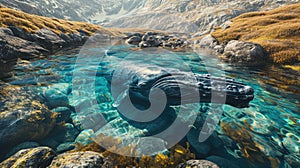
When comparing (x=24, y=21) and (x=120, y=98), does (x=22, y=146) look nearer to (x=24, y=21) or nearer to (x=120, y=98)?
(x=120, y=98)

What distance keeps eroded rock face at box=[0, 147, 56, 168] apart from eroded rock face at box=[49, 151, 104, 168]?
241 mm

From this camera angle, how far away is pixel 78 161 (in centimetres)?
386

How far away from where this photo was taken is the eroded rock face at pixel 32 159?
385 cm

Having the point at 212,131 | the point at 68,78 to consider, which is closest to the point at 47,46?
the point at 68,78

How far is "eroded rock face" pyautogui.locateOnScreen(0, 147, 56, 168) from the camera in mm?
3846

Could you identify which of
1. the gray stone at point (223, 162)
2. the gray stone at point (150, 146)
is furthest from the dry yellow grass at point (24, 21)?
the gray stone at point (223, 162)

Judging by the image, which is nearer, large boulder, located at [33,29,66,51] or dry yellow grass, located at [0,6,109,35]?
large boulder, located at [33,29,66,51]

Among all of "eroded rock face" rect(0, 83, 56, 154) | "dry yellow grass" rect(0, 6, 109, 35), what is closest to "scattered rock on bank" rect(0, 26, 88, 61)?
"dry yellow grass" rect(0, 6, 109, 35)

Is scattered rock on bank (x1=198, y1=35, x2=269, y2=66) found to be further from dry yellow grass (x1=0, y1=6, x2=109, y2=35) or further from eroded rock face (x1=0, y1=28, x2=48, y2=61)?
dry yellow grass (x1=0, y1=6, x2=109, y2=35)

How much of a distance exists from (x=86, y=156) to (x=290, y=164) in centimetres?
702

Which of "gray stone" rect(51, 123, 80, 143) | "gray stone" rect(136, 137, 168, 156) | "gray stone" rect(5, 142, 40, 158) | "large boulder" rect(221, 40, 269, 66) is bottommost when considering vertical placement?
"gray stone" rect(136, 137, 168, 156)

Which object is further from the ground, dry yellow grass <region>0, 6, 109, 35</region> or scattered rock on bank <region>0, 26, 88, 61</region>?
dry yellow grass <region>0, 6, 109, 35</region>

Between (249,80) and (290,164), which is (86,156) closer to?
(290,164)

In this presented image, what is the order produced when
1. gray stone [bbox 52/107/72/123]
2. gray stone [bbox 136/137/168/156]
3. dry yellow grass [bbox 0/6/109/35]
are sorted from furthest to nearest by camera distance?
dry yellow grass [bbox 0/6/109/35] < gray stone [bbox 52/107/72/123] < gray stone [bbox 136/137/168/156]
